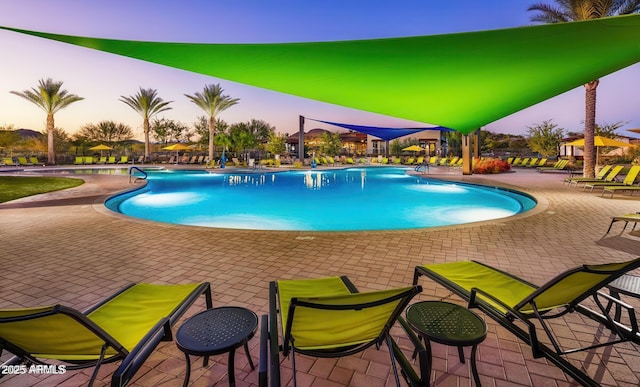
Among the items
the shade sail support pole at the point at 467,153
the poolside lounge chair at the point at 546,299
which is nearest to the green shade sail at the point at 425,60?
the poolside lounge chair at the point at 546,299

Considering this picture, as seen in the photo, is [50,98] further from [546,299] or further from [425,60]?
[546,299]

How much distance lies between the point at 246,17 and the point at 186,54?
43.9ft

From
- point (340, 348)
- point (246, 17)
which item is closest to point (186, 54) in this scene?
point (340, 348)

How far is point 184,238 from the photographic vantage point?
4.91m

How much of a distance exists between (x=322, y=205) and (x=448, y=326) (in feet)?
28.1

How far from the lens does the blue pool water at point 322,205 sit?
26.9ft

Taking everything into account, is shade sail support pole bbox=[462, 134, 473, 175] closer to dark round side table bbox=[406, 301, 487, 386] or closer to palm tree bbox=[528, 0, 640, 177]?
palm tree bbox=[528, 0, 640, 177]

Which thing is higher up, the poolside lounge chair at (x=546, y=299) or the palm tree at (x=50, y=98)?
the palm tree at (x=50, y=98)

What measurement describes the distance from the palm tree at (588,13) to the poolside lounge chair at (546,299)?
14.1 m

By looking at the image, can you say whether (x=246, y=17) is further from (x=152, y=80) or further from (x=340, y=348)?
(x=152, y=80)

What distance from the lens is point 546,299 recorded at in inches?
74.4

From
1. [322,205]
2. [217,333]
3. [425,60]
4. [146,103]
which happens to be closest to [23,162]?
[146,103]

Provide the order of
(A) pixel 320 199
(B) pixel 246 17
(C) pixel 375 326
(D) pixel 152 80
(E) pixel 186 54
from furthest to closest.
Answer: (D) pixel 152 80 < (B) pixel 246 17 < (A) pixel 320 199 < (E) pixel 186 54 < (C) pixel 375 326

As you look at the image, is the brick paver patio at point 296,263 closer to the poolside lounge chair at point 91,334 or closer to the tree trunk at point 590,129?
the poolside lounge chair at point 91,334
